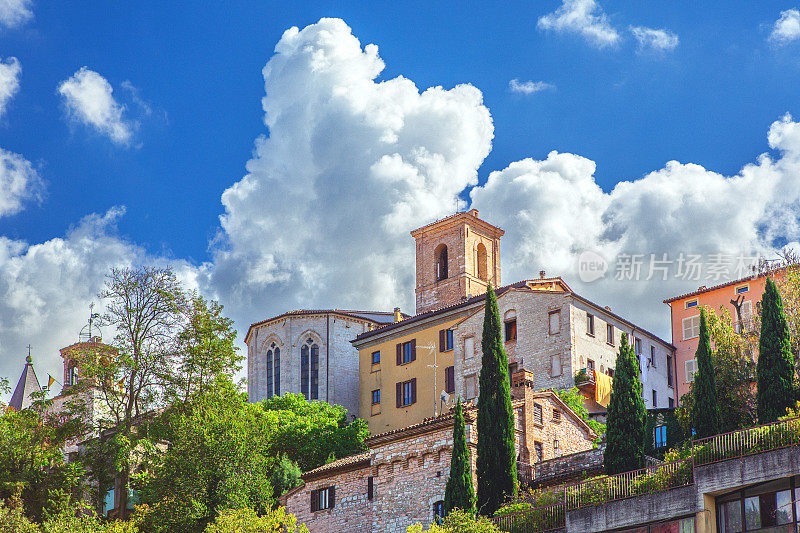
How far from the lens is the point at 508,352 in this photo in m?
67.6

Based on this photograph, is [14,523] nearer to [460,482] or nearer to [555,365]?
[460,482]

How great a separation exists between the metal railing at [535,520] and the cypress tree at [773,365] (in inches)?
298

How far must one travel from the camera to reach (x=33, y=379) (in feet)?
366

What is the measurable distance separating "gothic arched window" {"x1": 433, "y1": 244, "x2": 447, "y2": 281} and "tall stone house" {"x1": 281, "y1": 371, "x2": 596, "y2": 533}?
42087mm

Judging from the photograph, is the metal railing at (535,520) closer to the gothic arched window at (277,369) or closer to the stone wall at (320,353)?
the stone wall at (320,353)

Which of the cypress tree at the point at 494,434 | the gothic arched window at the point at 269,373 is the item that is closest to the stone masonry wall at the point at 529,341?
the gothic arched window at the point at 269,373

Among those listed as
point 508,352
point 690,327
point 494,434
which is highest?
point 690,327

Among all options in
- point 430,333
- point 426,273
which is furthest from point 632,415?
point 426,273

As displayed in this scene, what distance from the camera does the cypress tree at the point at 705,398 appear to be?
3894cm

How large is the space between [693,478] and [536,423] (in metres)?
13.4

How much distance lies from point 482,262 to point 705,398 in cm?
5240

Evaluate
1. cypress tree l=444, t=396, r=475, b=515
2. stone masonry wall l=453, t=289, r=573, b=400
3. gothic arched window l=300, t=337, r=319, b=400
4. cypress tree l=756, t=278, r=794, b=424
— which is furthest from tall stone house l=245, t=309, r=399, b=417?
cypress tree l=756, t=278, r=794, b=424

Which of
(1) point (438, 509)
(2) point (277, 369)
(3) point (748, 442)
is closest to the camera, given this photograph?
(3) point (748, 442)

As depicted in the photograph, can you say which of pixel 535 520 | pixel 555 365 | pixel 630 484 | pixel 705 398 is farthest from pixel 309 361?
pixel 630 484
